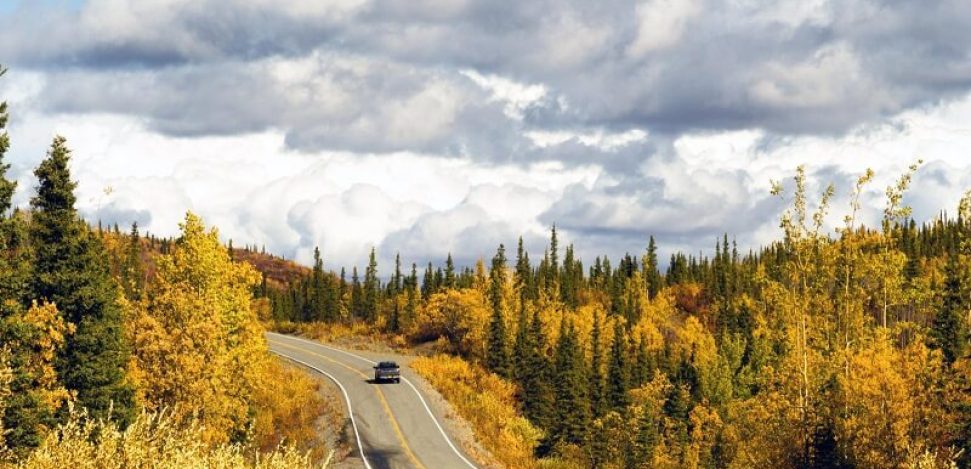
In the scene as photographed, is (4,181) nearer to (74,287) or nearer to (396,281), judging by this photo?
(74,287)

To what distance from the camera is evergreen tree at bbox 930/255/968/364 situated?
44.2 m

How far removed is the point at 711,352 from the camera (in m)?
113

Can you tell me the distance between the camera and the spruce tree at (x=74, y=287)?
32062 mm

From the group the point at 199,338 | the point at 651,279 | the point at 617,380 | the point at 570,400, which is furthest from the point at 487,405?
the point at 651,279

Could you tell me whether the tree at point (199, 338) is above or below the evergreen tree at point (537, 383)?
above

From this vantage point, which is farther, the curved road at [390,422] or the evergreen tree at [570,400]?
the evergreen tree at [570,400]

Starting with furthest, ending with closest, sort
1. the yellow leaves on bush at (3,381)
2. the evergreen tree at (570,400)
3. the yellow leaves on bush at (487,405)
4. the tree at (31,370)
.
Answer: the evergreen tree at (570,400) → the yellow leaves on bush at (487,405) → the tree at (31,370) → the yellow leaves on bush at (3,381)

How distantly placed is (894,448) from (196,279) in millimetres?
32480

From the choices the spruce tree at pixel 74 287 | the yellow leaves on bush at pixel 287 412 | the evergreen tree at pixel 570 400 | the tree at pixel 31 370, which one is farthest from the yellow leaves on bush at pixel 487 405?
the tree at pixel 31 370

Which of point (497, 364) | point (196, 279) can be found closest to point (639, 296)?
point (497, 364)

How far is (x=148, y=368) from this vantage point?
114ft

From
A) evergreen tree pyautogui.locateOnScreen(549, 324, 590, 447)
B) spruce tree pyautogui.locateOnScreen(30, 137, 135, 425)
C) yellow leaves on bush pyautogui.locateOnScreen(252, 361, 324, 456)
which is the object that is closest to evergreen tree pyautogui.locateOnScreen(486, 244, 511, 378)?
evergreen tree pyautogui.locateOnScreen(549, 324, 590, 447)

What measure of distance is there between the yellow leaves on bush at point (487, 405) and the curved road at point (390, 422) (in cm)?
245

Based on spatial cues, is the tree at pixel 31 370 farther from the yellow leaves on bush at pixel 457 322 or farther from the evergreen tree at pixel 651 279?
the evergreen tree at pixel 651 279
